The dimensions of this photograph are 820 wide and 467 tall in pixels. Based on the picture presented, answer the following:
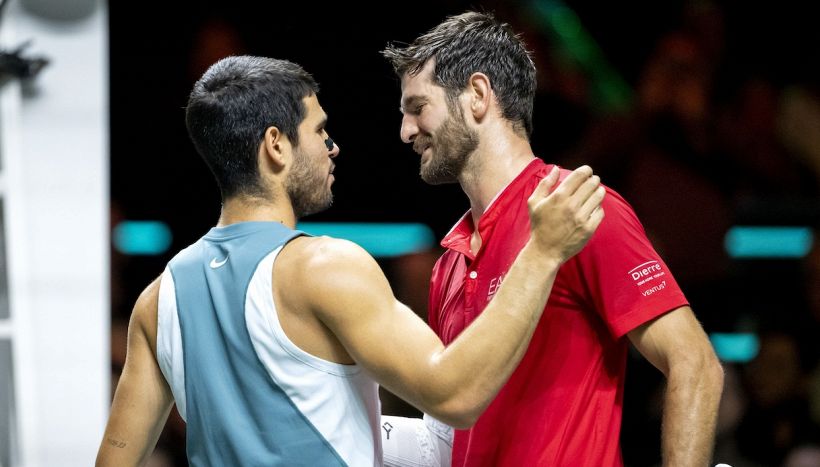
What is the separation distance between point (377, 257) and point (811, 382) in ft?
5.17

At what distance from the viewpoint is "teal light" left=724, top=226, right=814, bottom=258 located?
4.09 metres

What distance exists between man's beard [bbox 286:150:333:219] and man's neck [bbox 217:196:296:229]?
2cm

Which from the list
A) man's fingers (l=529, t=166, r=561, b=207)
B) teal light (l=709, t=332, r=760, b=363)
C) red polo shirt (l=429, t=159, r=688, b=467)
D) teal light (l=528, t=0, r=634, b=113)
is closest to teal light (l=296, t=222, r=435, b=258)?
teal light (l=528, t=0, r=634, b=113)

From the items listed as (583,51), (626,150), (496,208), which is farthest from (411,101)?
(583,51)

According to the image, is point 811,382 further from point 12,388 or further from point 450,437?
point 12,388

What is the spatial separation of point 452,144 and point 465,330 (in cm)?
62

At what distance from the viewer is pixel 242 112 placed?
189cm

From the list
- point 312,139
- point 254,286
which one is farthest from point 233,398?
point 312,139

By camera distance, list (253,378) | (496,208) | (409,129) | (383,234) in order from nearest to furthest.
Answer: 1. (253,378)
2. (496,208)
3. (409,129)
4. (383,234)

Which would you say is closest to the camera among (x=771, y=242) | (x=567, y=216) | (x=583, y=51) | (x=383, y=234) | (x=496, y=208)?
(x=567, y=216)

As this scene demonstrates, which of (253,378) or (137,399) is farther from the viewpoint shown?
(137,399)

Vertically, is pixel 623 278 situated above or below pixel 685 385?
above

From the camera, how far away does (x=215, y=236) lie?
1906mm

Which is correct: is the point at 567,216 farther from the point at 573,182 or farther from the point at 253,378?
the point at 253,378
